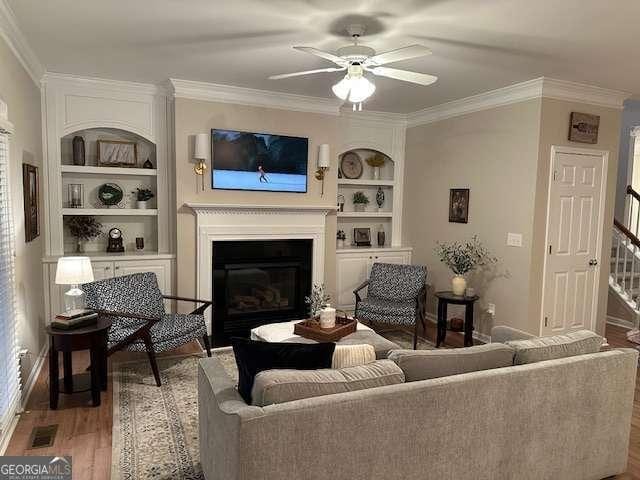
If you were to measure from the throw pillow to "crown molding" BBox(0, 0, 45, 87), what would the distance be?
2550 millimetres

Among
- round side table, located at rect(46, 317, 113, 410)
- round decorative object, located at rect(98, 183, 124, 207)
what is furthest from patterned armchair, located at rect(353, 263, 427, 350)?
round decorative object, located at rect(98, 183, 124, 207)

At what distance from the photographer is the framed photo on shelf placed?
15.9ft

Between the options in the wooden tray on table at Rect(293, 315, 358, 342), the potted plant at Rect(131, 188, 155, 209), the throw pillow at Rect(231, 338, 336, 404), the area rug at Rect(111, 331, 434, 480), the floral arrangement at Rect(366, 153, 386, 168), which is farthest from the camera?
the floral arrangement at Rect(366, 153, 386, 168)

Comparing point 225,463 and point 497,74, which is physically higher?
point 497,74

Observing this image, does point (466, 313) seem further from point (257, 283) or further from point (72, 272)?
point (72, 272)

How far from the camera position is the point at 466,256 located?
4863mm

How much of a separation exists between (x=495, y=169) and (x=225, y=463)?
4.08 m

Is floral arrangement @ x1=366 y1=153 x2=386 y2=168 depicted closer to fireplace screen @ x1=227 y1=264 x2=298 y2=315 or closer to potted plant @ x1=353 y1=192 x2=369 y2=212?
potted plant @ x1=353 y1=192 x2=369 y2=212

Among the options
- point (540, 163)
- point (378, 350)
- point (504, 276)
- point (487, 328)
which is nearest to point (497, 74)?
point (540, 163)

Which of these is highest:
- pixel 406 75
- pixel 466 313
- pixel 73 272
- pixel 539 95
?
pixel 539 95

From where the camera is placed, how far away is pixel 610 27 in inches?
117

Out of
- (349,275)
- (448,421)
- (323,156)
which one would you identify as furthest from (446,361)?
(349,275)

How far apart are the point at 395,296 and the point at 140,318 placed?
277cm

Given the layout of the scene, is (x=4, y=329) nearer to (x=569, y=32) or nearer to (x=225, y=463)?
(x=225, y=463)
